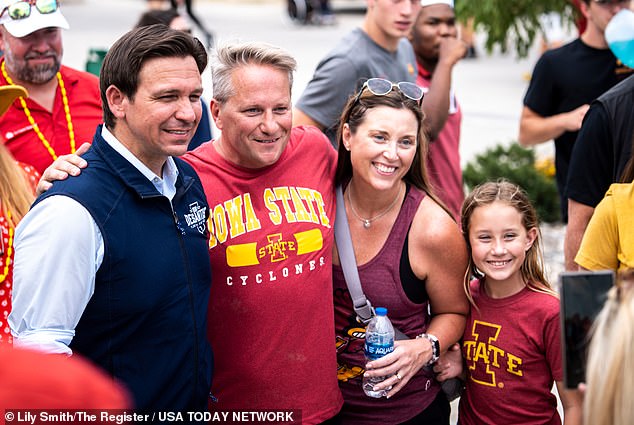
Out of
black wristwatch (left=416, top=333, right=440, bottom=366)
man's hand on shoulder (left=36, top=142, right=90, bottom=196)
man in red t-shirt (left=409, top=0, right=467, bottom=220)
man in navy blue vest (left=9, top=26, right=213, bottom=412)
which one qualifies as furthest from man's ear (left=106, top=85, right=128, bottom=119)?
man in red t-shirt (left=409, top=0, right=467, bottom=220)

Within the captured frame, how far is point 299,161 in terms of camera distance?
10.4 feet

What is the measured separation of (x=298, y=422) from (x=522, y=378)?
82cm

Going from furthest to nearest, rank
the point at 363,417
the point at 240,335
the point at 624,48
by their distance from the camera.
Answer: the point at 624,48 < the point at 363,417 < the point at 240,335

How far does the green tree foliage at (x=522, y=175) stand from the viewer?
805 centimetres

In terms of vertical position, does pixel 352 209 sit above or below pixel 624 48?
below

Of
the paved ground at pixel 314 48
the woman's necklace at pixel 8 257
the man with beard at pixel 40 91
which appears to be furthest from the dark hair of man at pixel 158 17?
the woman's necklace at pixel 8 257

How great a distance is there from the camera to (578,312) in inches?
85.0

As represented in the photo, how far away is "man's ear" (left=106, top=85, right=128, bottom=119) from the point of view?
2.59 m

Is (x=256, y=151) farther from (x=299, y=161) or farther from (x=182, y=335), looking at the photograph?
(x=182, y=335)

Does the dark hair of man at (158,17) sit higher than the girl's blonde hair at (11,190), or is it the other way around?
the dark hair of man at (158,17)

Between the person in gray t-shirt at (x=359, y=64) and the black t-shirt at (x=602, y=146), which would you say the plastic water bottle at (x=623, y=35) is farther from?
the person in gray t-shirt at (x=359, y=64)

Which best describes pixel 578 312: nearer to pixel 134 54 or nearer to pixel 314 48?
pixel 134 54

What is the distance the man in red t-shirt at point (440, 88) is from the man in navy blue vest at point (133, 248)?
221 cm

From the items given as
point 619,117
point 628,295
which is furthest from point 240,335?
point 619,117
